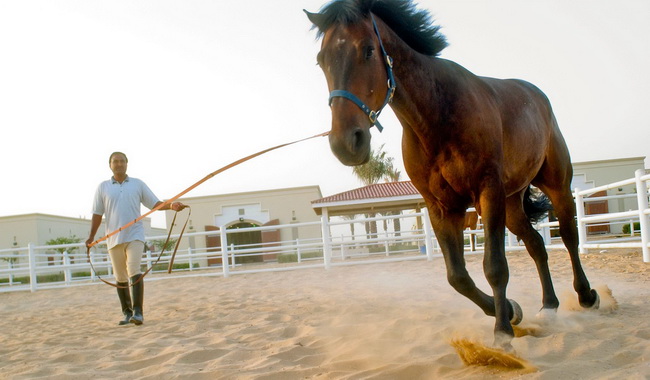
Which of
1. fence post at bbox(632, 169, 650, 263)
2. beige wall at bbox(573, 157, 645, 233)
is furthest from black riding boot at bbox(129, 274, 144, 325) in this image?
beige wall at bbox(573, 157, 645, 233)

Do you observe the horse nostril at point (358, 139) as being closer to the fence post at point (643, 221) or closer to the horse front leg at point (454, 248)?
the horse front leg at point (454, 248)

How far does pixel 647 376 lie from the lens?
6.24 ft

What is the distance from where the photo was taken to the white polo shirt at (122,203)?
4982 millimetres

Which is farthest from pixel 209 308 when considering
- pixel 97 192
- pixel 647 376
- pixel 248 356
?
pixel 647 376

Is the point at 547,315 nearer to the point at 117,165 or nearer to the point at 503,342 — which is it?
the point at 503,342

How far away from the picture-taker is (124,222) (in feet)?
16.4

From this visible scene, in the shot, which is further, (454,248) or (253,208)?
(253,208)

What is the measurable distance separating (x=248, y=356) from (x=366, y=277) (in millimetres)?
5702

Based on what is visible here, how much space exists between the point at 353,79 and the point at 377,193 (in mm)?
21380

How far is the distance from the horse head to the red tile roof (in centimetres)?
1913

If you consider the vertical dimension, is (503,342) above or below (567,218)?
below

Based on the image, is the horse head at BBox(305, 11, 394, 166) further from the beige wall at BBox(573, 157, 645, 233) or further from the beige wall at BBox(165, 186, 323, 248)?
the beige wall at BBox(573, 157, 645, 233)

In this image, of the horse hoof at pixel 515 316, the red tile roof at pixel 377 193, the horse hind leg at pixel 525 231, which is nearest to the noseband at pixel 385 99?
the horse hoof at pixel 515 316

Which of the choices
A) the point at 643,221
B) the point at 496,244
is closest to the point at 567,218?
the point at 496,244
